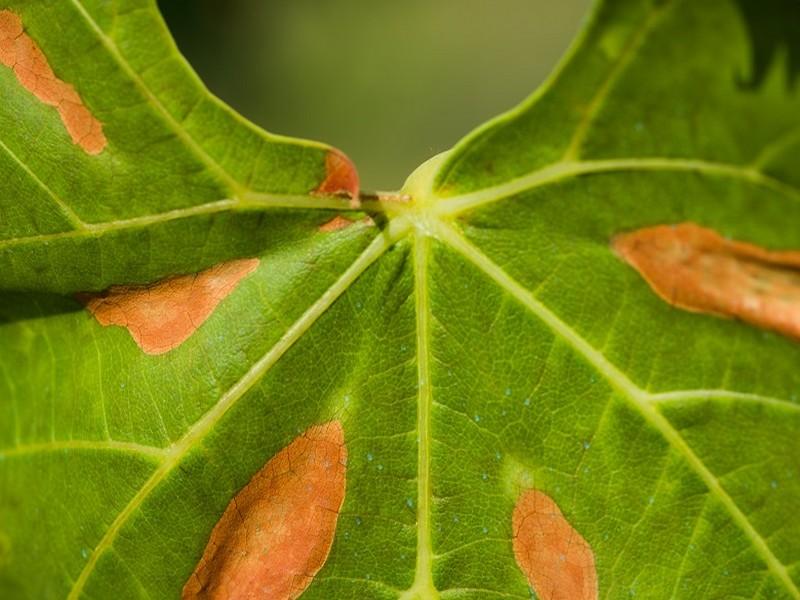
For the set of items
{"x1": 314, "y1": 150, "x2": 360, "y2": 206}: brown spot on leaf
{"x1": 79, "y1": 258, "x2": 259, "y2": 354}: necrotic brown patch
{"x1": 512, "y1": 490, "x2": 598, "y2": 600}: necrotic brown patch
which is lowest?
{"x1": 512, "y1": 490, "x2": 598, "y2": 600}: necrotic brown patch

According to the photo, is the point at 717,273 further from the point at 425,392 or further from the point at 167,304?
the point at 167,304

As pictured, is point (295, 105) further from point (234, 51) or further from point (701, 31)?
point (701, 31)

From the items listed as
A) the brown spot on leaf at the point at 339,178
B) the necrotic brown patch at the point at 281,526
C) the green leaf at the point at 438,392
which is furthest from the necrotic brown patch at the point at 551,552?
the brown spot on leaf at the point at 339,178

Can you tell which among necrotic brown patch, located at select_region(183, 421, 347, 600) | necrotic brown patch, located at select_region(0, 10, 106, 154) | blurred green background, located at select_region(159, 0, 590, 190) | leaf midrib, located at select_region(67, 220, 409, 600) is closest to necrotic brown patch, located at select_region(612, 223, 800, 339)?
leaf midrib, located at select_region(67, 220, 409, 600)

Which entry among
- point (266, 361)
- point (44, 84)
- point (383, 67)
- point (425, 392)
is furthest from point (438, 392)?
point (383, 67)

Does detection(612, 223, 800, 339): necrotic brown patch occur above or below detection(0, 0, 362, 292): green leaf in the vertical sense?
below

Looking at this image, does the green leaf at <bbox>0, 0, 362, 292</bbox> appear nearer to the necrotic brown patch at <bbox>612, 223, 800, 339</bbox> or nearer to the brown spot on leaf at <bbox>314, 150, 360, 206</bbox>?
the brown spot on leaf at <bbox>314, 150, 360, 206</bbox>
